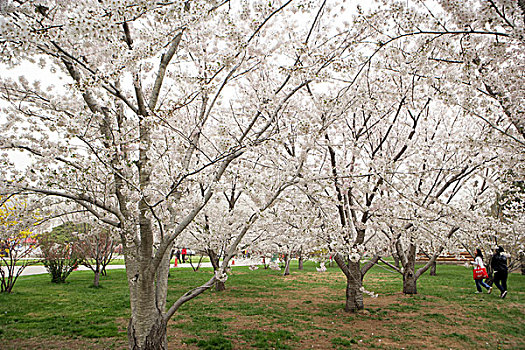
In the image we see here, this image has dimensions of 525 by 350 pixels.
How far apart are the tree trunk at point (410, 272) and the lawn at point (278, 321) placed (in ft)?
1.50

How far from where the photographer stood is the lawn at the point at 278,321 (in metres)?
5.37

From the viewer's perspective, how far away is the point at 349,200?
7086mm

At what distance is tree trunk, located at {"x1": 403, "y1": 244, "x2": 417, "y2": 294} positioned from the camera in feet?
30.8

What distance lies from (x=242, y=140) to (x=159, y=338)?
276cm

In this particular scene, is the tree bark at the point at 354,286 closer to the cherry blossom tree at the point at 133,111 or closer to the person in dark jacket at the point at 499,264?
the cherry blossom tree at the point at 133,111

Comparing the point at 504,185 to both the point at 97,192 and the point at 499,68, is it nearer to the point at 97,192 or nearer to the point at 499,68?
the point at 499,68

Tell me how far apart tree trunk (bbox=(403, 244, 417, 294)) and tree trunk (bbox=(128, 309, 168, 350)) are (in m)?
8.16

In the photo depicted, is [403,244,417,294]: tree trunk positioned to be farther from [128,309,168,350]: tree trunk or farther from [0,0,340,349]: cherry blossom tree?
[128,309,168,350]: tree trunk

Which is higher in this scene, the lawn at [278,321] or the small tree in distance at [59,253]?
the small tree in distance at [59,253]

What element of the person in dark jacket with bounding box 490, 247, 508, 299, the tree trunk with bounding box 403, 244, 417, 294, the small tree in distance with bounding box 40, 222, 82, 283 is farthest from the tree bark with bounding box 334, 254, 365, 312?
the small tree in distance with bounding box 40, 222, 82, 283

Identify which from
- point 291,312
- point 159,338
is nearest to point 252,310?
point 291,312

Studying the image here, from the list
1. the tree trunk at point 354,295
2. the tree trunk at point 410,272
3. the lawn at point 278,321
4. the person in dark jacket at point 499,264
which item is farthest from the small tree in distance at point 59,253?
the person in dark jacket at point 499,264

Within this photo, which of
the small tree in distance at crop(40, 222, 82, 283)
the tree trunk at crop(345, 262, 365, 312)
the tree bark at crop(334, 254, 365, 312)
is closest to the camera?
the tree bark at crop(334, 254, 365, 312)

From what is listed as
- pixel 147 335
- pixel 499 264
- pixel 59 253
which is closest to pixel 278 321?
pixel 147 335
